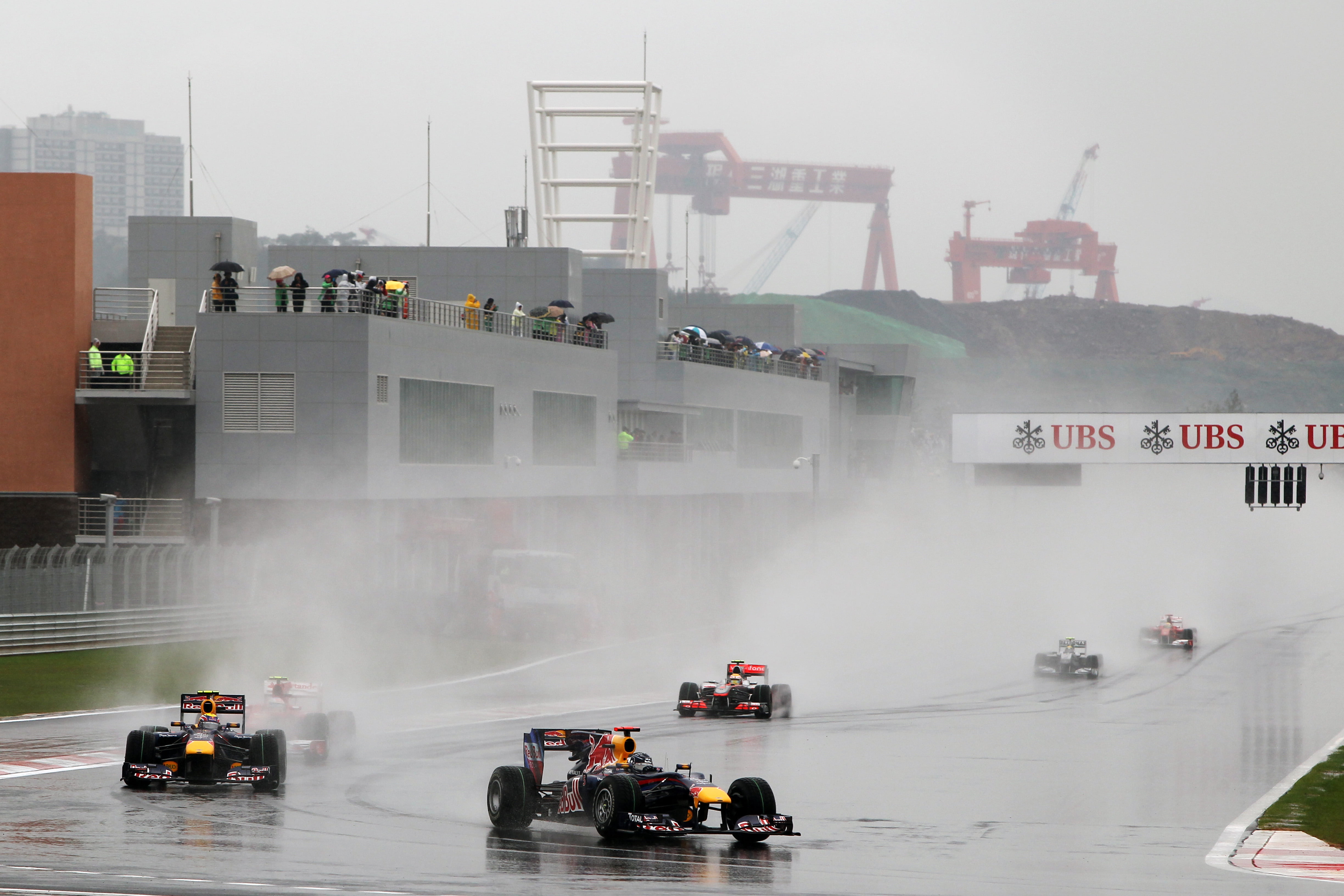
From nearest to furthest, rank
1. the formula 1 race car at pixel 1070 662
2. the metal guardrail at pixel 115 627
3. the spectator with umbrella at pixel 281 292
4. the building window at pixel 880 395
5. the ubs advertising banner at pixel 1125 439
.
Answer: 1. the metal guardrail at pixel 115 627
2. the formula 1 race car at pixel 1070 662
3. the spectator with umbrella at pixel 281 292
4. the ubs advertising banner at pixel 1125 439
5. the building window at pixel 880 395

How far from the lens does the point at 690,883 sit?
663 inches

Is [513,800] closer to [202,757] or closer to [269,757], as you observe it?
[269,757]

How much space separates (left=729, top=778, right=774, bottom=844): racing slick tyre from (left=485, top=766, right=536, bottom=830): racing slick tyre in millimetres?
2651

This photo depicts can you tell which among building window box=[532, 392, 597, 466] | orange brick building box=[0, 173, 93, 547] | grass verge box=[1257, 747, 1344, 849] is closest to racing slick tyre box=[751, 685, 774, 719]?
grass verge box=[1257, 747, 1344, 849]

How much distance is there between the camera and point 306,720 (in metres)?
26.3

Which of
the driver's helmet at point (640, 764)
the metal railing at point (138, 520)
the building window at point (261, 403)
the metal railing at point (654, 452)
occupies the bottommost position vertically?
the driver's helmet at point (640, 764)

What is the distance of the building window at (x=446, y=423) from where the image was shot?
5681cm

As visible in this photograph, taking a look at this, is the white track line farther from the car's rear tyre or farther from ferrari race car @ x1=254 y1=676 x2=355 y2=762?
the car's rear tyre

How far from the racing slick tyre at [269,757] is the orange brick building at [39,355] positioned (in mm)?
32164

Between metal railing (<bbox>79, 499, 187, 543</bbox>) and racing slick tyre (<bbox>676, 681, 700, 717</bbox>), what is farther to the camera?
metal railing (<bbox>79, 499, 187, 543</bbox>)

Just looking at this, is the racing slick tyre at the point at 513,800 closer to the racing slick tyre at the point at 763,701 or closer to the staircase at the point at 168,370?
the racing slick tyre at the point at 763,701

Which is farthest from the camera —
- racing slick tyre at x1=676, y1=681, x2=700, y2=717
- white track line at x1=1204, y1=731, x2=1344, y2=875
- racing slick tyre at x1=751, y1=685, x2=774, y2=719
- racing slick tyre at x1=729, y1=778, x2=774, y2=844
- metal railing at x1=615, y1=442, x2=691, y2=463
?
metal railing at x1=615, y1=442, x2=691, y2=463

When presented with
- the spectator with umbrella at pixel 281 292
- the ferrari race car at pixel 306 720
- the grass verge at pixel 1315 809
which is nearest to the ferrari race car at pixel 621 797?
the ferrari race car at pixel 306 720

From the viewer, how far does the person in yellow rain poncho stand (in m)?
61.3
